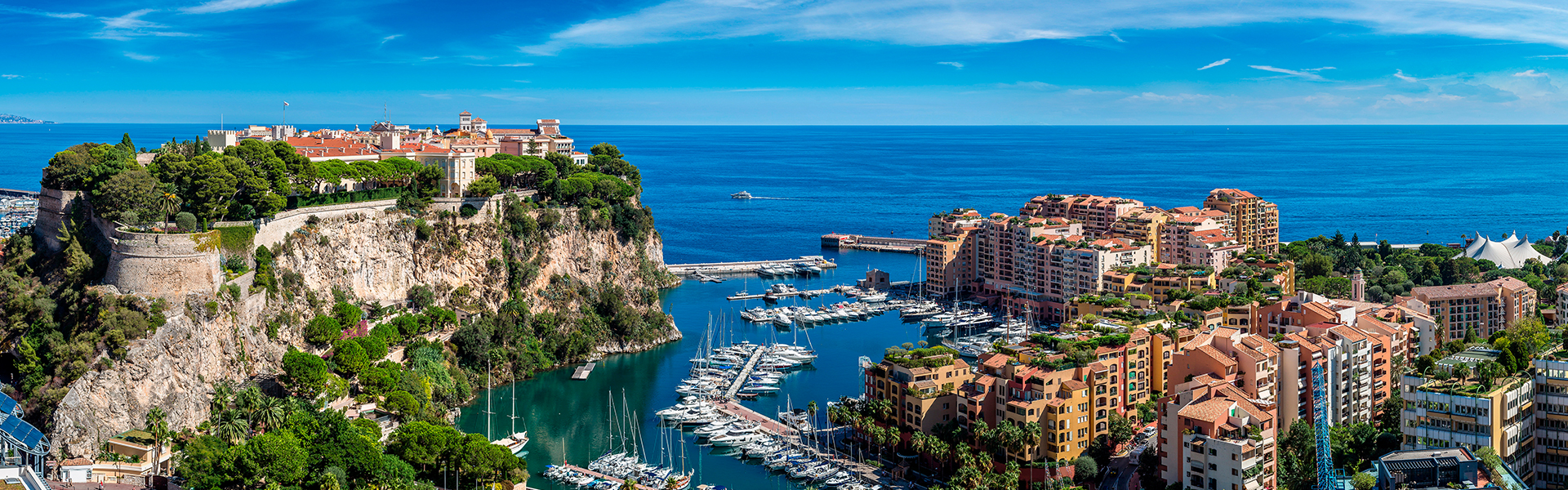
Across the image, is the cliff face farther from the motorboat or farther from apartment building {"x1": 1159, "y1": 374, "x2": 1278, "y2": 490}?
apartment building {"x1": 1159, "y1": 374, "x2": 1278, "y2": 490}

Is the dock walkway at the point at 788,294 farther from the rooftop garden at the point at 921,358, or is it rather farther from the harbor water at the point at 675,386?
the rooftop garden at the point at 921,358

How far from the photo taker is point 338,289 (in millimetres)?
38281

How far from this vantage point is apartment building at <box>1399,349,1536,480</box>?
26609mm

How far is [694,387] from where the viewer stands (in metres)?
40.6

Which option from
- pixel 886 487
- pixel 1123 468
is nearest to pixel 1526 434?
pixel 1123 468

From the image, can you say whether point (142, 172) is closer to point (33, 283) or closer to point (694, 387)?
point (33, 283)

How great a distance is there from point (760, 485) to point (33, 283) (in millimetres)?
21044

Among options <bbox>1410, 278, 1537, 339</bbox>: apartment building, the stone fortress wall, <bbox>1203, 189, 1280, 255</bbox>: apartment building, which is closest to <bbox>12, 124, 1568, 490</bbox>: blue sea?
the stone fortress wall

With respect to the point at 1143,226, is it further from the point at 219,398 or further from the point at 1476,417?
the point at 219,398

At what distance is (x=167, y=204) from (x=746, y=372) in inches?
739

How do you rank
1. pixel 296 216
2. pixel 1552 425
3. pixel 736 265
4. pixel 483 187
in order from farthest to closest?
pixel 736 265, pixel 483 187, pixel 296 216, pixel 1552 425

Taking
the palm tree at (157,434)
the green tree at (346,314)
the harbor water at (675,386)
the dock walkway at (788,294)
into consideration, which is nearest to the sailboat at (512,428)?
the harbor water at (675,386)

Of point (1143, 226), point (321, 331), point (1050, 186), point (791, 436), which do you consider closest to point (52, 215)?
point (321, 331)

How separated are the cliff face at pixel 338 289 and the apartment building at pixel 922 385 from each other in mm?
15289
